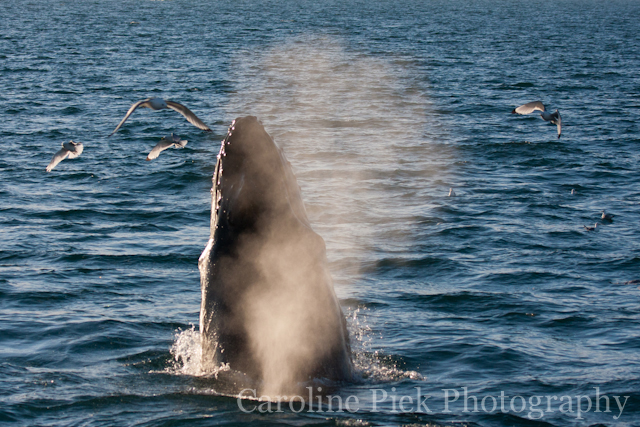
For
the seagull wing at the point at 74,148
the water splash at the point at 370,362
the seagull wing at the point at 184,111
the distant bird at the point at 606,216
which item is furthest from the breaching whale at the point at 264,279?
the distant bird at the point at 606,216

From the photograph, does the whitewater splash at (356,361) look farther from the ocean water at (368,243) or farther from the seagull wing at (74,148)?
the seagull wing at (74,148)

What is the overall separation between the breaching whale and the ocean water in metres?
0.43

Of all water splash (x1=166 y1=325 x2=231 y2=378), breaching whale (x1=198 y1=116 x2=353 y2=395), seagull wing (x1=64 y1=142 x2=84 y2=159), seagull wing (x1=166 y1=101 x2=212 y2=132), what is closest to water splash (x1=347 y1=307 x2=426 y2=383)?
breaching whale (x1=198 y1=116 x2=353 y2=395)

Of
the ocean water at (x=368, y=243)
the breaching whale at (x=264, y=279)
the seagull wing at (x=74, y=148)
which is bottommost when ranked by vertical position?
the ocean water at (x=368, y=243)

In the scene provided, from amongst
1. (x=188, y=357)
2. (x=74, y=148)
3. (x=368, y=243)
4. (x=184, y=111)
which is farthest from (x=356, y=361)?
(x=74, y=148)

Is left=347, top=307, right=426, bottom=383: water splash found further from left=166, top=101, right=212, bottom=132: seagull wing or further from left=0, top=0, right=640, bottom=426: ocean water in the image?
left=166, top=101, right=212, bottom=132: seagull wing

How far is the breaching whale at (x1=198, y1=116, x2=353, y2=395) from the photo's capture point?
21.6 ft

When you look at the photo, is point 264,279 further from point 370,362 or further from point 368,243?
point 368,243

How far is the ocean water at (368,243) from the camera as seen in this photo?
8273 millimetres

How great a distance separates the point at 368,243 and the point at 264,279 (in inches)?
367

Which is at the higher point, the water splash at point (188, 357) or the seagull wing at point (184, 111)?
the seagull wing at point (184, 111)

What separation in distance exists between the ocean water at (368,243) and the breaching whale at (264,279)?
43cm

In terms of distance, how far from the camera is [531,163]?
23625 mm

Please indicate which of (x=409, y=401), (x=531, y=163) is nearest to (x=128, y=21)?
(x=531, y=163)
